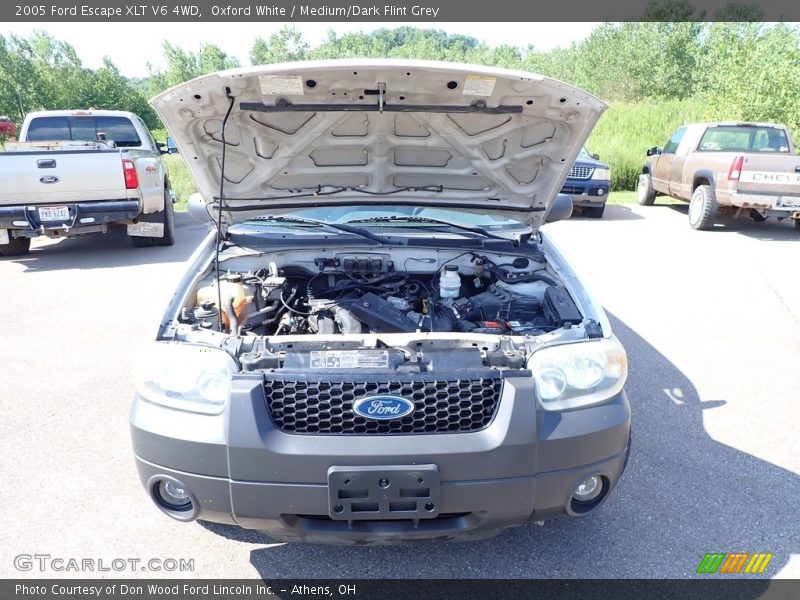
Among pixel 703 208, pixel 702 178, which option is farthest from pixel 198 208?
pixel 702 178

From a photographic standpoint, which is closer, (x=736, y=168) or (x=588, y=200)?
(x=736, y=168)

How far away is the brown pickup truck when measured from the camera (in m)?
9.35

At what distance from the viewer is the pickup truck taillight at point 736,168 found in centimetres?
951

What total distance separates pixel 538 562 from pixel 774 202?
931cm

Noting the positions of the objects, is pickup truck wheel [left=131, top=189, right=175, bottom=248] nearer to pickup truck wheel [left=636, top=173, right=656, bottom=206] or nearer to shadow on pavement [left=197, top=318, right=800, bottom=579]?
shadow on pavement [left=197, top=318, right=800, bottom=579]

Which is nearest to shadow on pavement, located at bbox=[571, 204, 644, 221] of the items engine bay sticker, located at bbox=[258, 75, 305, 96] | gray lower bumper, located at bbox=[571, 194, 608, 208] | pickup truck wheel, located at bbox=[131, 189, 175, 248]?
gray lower bumper, located at bbox=[571, 194, 608, 208]

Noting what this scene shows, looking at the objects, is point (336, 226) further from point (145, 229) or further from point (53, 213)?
point (145, 229)

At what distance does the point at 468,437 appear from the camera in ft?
6.68

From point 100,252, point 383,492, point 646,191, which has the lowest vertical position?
point 100,252

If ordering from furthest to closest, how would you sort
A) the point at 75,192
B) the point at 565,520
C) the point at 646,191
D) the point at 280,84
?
the point at 646,191, the point at 75,192, the point at 565,520, the point at 280,84

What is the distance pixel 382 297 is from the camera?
123 inches

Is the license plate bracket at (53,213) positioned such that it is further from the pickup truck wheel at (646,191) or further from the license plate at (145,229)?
the pickup truck wheel at (646,191)

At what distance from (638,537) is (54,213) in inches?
306

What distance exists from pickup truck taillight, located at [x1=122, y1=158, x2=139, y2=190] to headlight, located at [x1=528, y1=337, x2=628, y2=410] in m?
7.14
